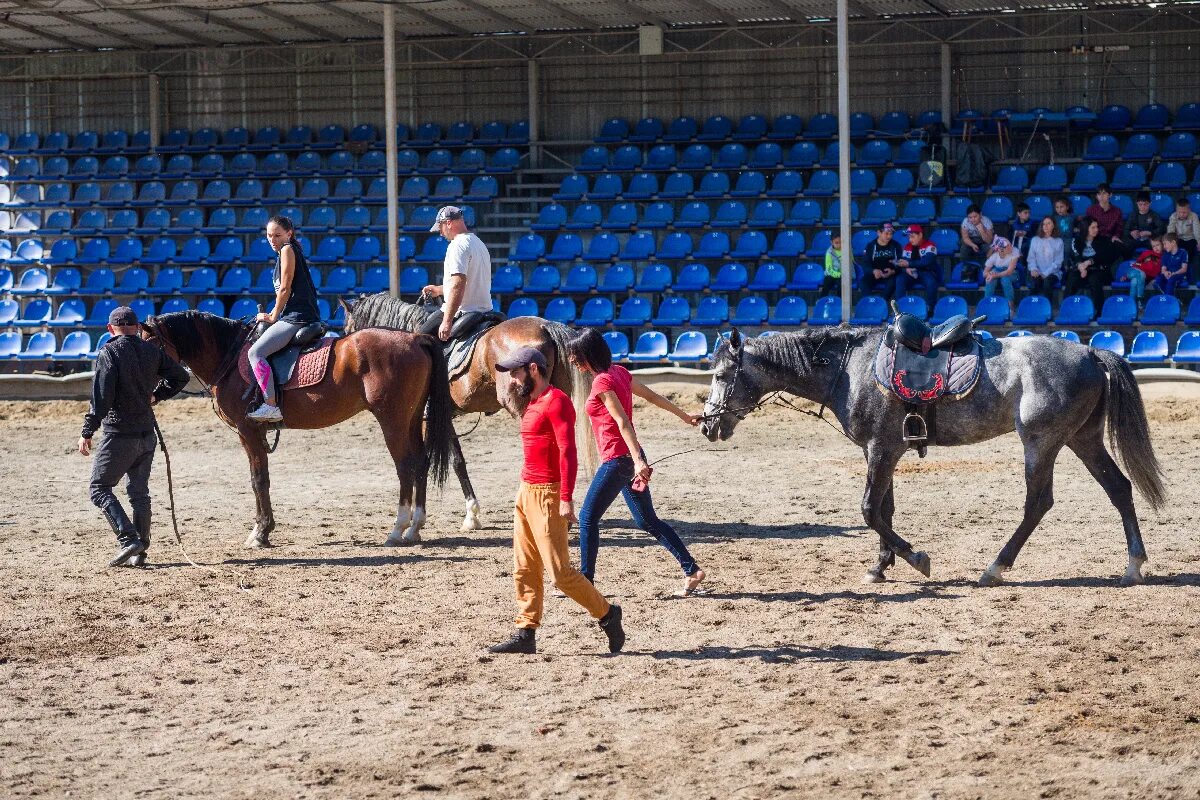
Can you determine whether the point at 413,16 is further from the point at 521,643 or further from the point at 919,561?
the point at 521,643

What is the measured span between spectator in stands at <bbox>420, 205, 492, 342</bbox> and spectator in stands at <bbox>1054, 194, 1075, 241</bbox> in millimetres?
11492

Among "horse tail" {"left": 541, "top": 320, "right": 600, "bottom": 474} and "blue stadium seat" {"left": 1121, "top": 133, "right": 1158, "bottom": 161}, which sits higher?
"blue stadium seat" {"left": 1121, "top": 133, "right": 1158, "bottom": 161}

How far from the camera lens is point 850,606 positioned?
27.7 feet

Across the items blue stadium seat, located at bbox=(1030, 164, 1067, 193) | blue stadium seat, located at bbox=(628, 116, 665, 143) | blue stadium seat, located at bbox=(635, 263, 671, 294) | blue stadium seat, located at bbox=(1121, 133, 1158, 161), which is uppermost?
blue stadium seat, located at bbox=(628, 116, 665, 143)

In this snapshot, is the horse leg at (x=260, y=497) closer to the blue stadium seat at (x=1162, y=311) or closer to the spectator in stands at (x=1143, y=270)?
the blue stadium seat at (x=1162, y=311)

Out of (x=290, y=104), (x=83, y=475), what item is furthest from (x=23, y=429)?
(x=290, y=104)

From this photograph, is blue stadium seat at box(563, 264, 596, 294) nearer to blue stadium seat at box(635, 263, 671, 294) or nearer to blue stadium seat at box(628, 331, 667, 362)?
blue stadium seat at box(635, 263, 671, 294)

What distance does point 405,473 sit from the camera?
10766 millimetres

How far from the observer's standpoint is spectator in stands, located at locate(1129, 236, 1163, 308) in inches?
770

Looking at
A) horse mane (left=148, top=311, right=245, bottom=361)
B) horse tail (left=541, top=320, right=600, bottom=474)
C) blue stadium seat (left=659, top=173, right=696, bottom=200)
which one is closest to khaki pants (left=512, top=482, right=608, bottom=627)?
horse tail (left=541, top=320, right=600, bottom=474)

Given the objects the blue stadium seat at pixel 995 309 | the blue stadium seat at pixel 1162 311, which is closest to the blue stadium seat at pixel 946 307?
the blue stadium seat at pixel 995 309

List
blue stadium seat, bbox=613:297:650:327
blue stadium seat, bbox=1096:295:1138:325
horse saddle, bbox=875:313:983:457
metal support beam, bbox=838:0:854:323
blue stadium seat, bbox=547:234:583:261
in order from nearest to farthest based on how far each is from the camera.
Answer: horse saddle, bbox=875:313:983:457 → metal support beam, bbox=838:0:854:323 → blue stadium seat, bbox=1096:295:1138:325 → blue stadium seat, bbox=613:297:650:327 → blue stadium seat, bbox=547:234:583:261

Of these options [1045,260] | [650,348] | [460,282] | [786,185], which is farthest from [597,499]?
[786,185]

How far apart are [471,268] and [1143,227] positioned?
12.5 m
